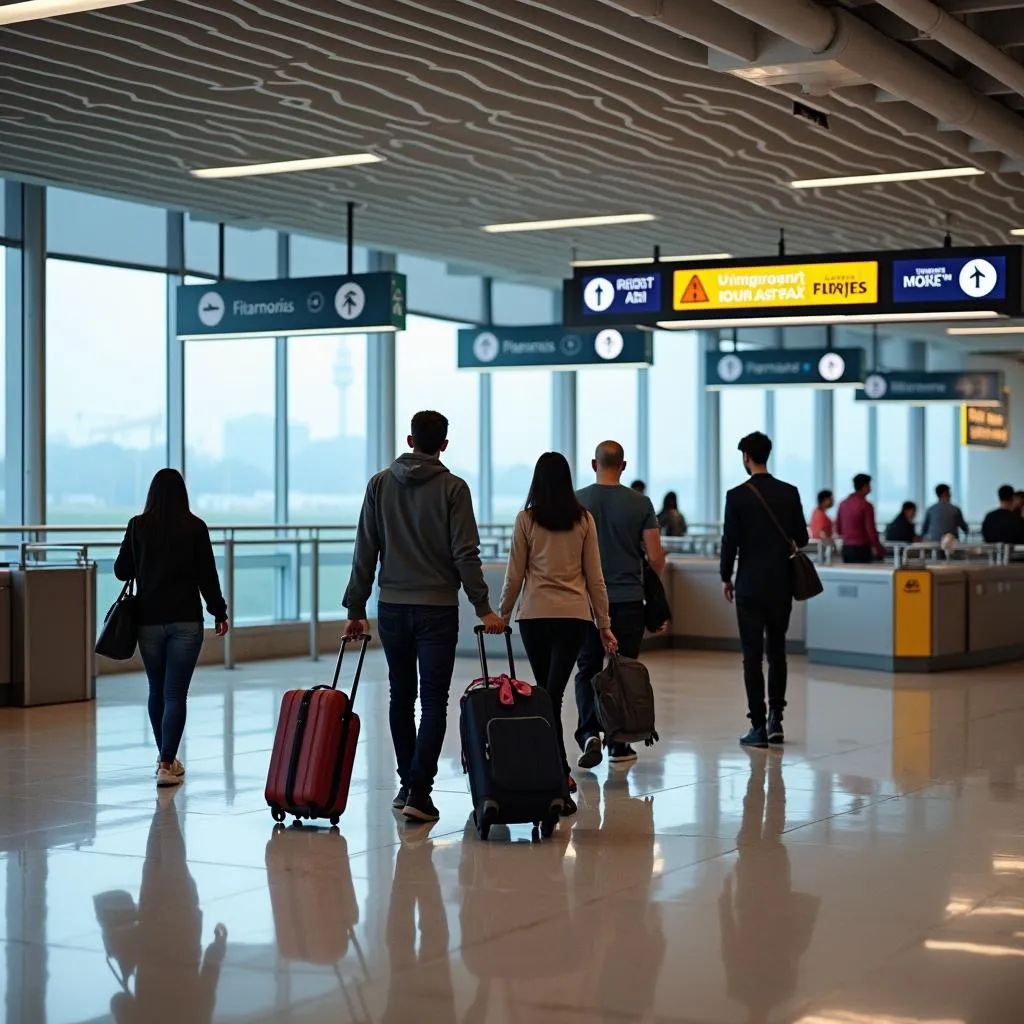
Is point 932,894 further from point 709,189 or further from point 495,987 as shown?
point 709,189

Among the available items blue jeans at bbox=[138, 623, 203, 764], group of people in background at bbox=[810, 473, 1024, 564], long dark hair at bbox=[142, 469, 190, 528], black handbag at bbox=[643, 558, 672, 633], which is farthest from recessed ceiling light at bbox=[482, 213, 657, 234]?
blue jeans at bbox=[138, 623, 203, 764]

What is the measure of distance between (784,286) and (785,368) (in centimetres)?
861

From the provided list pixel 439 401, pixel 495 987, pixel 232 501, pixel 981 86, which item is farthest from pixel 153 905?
pixel 439 401

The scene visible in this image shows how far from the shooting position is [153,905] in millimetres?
Result: 5254

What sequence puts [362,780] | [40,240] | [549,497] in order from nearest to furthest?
1. [549,497]
2. [362,780]
3. [40,240]

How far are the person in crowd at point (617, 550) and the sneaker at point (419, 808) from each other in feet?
5.10

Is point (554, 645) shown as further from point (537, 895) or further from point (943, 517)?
point (943, 517)

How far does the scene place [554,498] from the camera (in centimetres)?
713

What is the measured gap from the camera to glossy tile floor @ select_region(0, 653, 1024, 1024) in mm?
4227

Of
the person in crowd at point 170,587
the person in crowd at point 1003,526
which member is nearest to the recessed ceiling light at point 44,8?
the person in crowd at point 170,587

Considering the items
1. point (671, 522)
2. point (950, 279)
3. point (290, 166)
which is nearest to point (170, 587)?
point (290, 166)

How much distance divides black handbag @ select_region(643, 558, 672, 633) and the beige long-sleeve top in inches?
36.0

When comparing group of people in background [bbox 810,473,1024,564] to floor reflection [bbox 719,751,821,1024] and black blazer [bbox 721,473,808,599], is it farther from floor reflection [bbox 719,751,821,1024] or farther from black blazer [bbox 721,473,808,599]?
floor reflection [bbox 719,751,821,1024]

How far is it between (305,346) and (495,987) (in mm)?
13642
